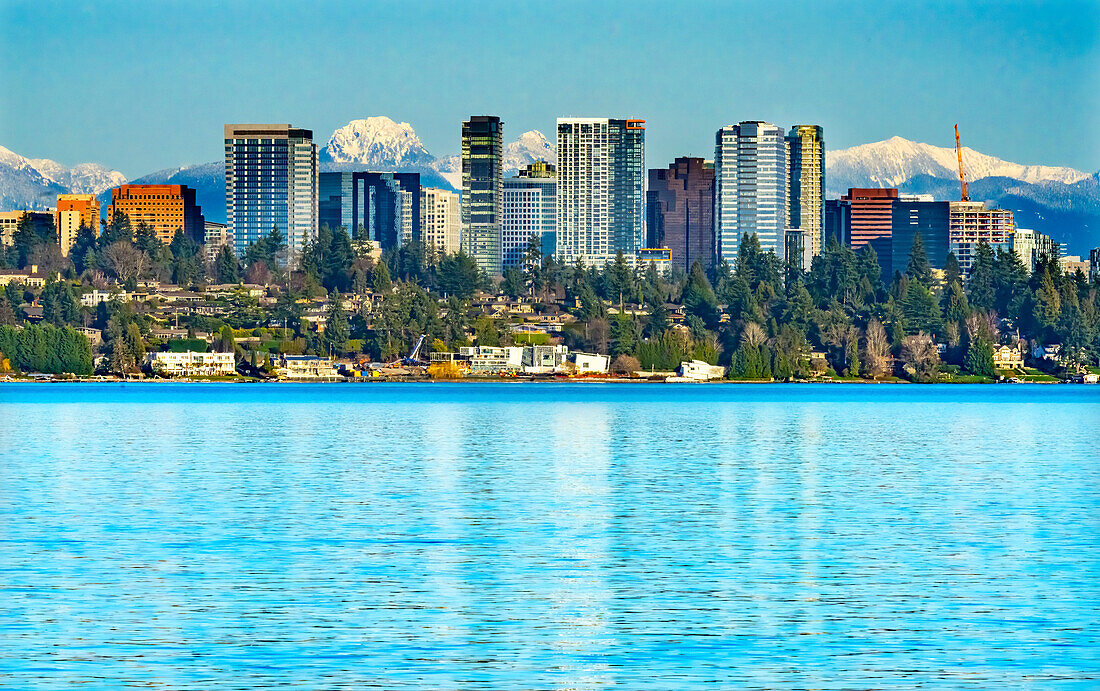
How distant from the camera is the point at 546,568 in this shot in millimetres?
39469

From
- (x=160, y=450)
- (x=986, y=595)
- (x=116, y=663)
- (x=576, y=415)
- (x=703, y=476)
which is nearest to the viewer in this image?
(x=116, y=663)

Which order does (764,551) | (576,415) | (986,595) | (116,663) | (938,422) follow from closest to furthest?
(116,663) → (986,595) → (764,551) → (938,422) → (576,415)

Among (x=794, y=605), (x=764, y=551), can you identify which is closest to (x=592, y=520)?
(x=764, y=551)

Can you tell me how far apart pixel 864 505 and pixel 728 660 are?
90.8ft

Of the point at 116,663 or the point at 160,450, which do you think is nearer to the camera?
the point at 116,663

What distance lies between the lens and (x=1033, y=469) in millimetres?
72250

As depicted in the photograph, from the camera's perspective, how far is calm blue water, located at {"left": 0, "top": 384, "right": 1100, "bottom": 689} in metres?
28.3

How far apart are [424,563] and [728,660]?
13.0 m

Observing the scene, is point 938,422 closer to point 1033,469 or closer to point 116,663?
point 1033,469

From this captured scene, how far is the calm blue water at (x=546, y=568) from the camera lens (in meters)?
28.3

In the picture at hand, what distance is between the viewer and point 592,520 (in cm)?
5022

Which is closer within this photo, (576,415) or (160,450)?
(160,450)

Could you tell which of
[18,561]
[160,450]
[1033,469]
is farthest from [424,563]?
[160,450]

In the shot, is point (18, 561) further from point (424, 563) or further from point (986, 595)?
point (986, 595)
